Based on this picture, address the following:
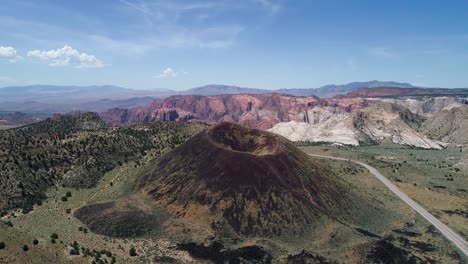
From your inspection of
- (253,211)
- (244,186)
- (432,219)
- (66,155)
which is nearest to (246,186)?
(244,186)

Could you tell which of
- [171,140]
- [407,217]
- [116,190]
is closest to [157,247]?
[116,190]

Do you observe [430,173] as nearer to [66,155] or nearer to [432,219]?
[432,219]

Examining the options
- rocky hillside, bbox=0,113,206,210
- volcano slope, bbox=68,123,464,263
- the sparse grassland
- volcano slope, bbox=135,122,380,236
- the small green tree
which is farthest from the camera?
the sparse grassland

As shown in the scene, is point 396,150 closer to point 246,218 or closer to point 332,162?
point 332,162

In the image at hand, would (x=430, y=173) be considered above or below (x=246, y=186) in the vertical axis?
below

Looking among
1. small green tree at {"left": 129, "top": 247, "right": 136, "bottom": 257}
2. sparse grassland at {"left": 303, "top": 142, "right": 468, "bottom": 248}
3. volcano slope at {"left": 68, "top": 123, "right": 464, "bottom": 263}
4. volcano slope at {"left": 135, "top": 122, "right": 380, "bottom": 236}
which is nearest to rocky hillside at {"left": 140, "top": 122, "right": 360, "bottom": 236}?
volcano slope at {"left": 135, "top": 122, "right": 380, "bottom": 236}

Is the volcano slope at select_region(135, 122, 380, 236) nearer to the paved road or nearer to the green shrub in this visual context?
the green shrub

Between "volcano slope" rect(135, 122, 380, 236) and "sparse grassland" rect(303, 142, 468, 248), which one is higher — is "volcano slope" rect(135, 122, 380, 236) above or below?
above

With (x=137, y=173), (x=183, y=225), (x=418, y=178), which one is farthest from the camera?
(x=418, y=178)

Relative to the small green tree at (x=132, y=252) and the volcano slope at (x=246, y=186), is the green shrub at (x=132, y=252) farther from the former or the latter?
the volcano slope at (x=246, y=186)
